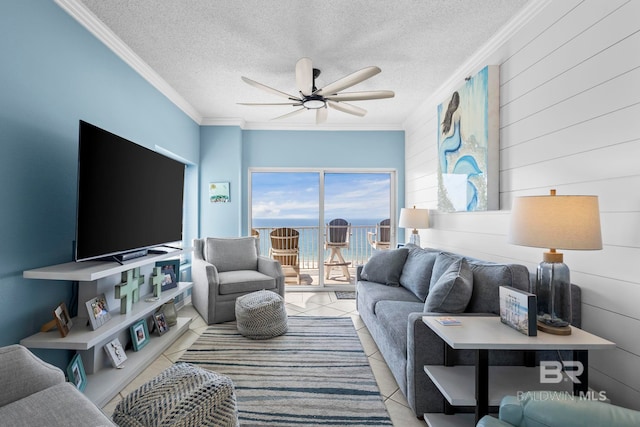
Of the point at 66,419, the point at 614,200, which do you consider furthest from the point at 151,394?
the point at 614,200

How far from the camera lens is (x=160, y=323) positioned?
2.86 metres

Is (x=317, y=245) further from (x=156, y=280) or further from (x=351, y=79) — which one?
(x=351, y=79)

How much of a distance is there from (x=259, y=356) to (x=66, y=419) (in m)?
1.78

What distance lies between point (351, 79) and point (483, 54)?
1229 millimetres

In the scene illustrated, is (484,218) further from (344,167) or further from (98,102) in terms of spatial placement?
(98,102)

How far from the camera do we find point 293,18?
223 cm

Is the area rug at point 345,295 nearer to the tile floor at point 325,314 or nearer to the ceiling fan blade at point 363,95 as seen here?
the tile floor at point 325,314

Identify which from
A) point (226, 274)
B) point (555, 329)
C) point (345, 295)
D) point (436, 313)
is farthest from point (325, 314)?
point (555, 329)

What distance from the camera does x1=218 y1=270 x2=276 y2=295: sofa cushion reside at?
3.34 meters

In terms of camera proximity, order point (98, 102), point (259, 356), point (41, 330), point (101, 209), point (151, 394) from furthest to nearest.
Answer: point (259, 356)
point (98, 102)
point (101, 209)
point (41, 330)
point (151, 394)

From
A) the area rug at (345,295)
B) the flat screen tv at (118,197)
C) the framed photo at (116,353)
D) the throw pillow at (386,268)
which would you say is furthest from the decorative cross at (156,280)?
the area rug at (345,295)

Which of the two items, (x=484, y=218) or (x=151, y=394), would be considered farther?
(x=484, y=218)

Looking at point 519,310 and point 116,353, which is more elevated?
point 519,310

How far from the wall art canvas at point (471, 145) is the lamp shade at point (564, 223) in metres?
1.09
